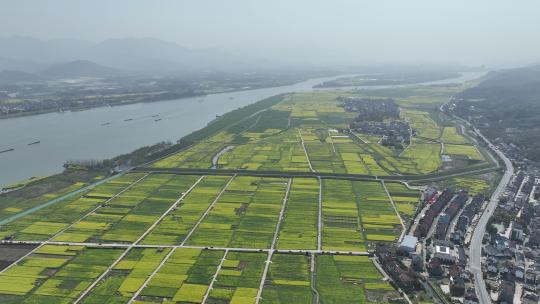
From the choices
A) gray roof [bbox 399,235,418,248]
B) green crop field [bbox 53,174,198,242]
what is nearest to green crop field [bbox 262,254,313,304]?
gray roof [bbox 399,235,418,248]

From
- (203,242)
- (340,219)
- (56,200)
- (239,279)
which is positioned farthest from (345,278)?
(56,200)

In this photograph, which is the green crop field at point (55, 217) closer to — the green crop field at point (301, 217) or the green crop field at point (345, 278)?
the green crop field at point (301, 217)

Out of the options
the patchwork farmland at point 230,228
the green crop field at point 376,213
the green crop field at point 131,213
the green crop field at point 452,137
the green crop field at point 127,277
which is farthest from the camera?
Result: the green crop field at point 452,137

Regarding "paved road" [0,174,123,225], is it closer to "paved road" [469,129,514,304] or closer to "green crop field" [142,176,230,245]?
"green crop field" [142,176,230,245]

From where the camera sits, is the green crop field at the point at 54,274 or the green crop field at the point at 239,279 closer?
the green crop field at the point at 239,279

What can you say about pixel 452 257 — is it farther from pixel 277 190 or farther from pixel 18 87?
pixel 18 87

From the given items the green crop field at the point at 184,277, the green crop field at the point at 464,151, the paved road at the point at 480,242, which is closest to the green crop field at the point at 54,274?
the green crop field at the point at 184,277

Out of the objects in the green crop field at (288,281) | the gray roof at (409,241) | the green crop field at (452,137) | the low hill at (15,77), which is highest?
the low hill at (15,77)

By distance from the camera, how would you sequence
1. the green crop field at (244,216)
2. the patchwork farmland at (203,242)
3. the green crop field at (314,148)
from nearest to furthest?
the patchwork farmland at (203,242) < the green crop field at (244,216) < the green crop field at (314,148)
